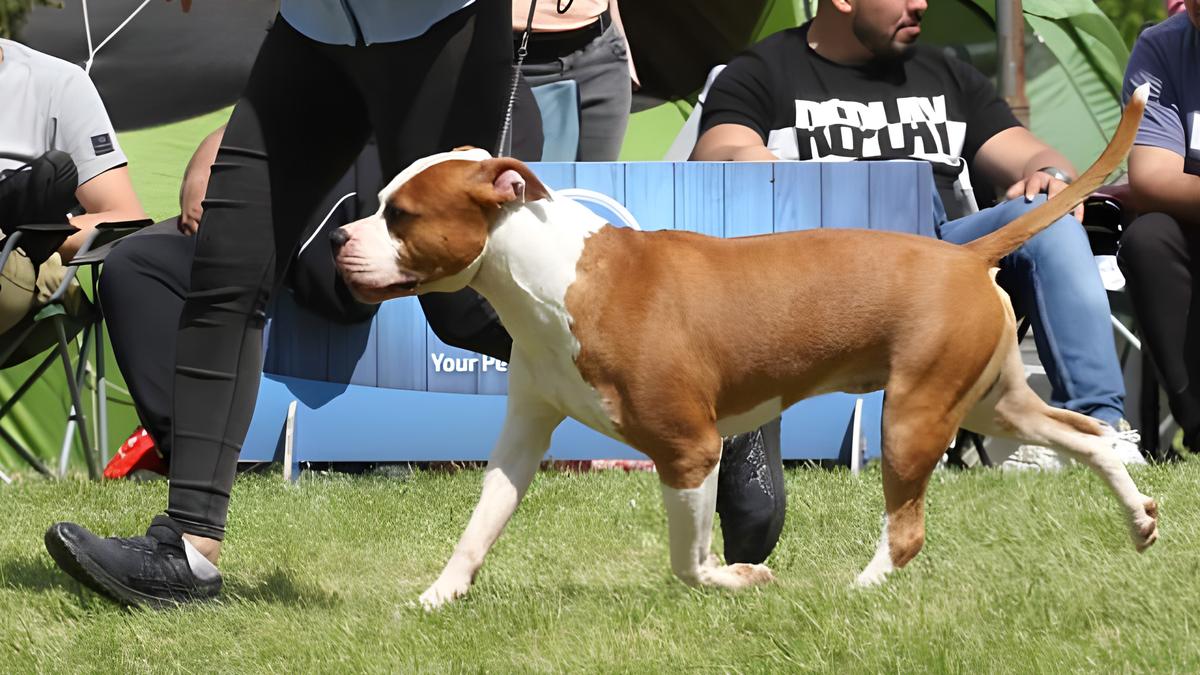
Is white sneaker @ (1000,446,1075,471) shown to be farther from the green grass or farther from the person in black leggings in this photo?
the person in black leggings

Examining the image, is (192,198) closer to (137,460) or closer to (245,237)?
(137,460)

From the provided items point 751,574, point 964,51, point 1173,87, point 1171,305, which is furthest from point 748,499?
point 964,51

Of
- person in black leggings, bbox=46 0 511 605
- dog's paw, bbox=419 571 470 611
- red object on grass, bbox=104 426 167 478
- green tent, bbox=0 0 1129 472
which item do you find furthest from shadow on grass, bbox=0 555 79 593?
green tent, bbox=0 0 1129 472

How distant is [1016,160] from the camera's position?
230 inches

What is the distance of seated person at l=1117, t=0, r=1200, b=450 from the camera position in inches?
212

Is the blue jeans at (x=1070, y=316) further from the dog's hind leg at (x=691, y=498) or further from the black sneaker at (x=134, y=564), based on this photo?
the black sneaker at (x=134, y=564)

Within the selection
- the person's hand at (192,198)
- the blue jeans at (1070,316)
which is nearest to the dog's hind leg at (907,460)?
the blue jeans at (1070,316)

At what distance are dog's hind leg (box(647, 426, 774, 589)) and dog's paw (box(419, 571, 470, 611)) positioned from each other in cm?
44

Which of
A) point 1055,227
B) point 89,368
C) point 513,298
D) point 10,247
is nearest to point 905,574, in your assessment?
point 513,298

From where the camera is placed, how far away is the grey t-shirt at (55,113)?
612cm

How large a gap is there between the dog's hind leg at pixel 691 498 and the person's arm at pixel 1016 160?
283 centimetres

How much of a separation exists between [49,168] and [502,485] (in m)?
3.54

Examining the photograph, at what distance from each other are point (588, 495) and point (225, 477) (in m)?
1.66

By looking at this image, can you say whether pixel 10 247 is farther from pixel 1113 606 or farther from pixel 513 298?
pixel 1113 606
